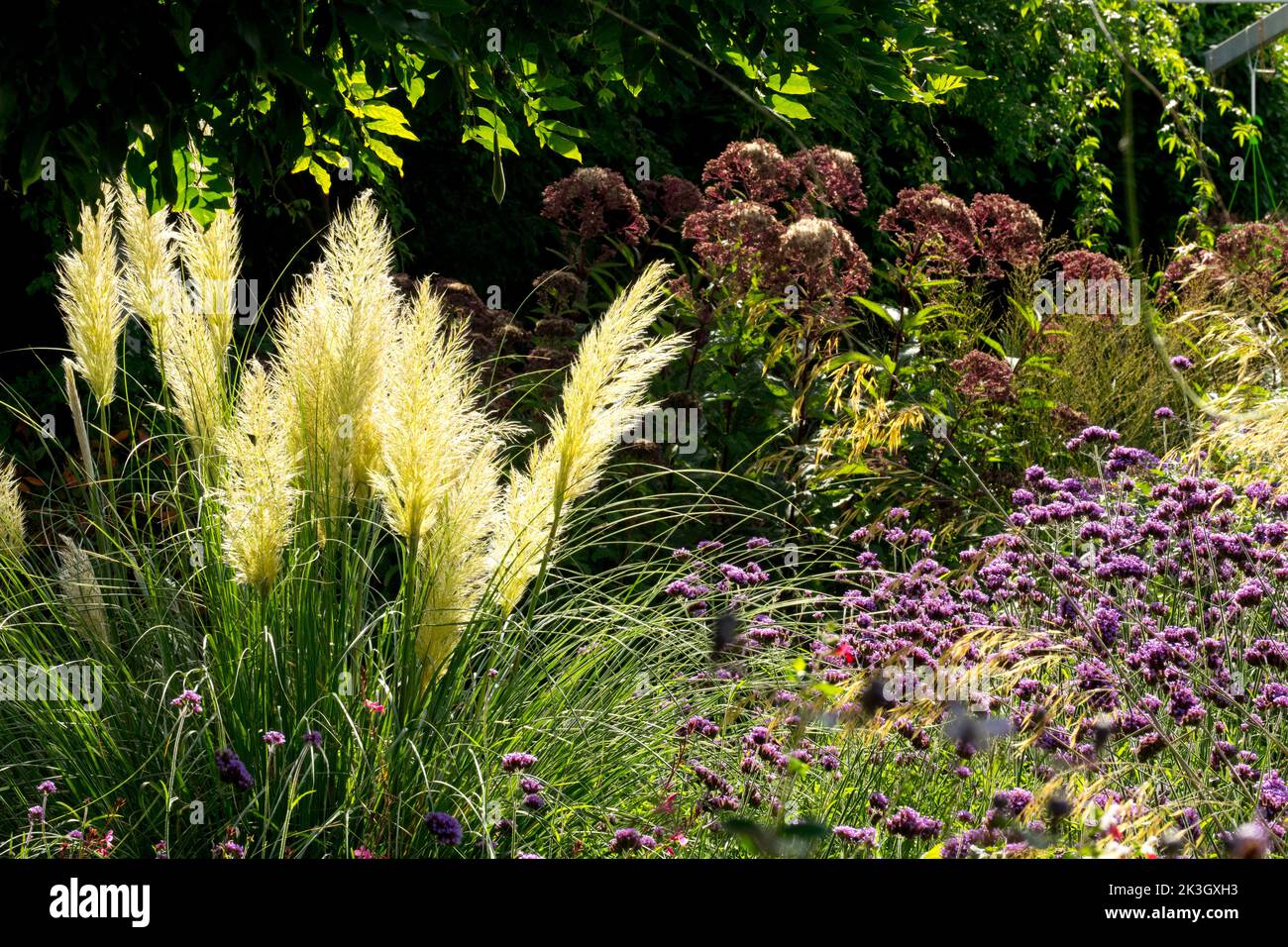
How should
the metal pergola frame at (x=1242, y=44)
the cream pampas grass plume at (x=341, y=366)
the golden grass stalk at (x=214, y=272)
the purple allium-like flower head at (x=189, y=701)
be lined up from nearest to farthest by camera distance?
the purple allium-like flower head at (x=189, y=701) < the cream pampas grass plume at (x=341, y=366) < the golden grass stalk at (x=214, y=272) < the metal pergola frame at (x=1242, y=44)

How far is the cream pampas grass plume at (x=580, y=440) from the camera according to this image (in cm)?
280

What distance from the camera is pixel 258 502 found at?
2.70 meters

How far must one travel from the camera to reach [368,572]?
3.11 metres

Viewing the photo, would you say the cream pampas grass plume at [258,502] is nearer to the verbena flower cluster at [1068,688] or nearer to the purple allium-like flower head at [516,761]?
the purple allium-like flower head at [516,761]

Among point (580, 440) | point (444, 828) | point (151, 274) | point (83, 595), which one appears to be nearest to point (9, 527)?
point (83, 595)

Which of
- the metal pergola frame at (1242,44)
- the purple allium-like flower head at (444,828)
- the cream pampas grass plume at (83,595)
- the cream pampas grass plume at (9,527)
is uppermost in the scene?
the metal pergola frame at (1242,44)

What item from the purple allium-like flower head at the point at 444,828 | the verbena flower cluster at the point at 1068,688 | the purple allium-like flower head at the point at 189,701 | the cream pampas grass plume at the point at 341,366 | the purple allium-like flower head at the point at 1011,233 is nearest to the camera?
the purple allium-like flower head at the point at 444,828

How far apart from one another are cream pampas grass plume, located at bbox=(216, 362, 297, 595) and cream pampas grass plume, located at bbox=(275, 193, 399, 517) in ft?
0.54

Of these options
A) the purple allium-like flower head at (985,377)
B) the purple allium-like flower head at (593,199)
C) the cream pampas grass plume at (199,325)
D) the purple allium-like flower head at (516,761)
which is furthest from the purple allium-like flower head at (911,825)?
the purple allium-like flower head at (593,199)

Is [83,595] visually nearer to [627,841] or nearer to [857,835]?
[627,841]

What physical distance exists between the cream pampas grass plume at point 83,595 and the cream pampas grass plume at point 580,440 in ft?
3.05

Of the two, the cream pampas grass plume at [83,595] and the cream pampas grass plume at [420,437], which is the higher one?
the cream pampas grass plume at [420,437]

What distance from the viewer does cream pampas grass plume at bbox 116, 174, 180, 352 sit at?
3.42 metres

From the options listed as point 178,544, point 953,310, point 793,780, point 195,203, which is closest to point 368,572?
point 178,544
